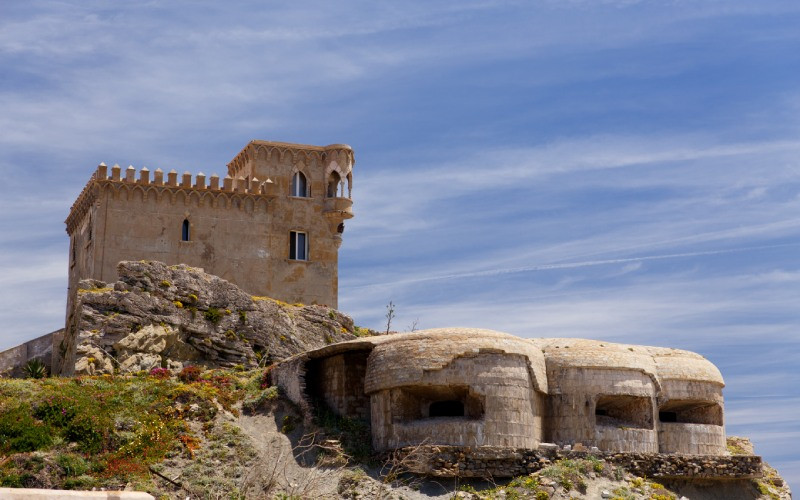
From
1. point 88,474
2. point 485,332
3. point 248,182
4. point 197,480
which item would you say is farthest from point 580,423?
point 248,182

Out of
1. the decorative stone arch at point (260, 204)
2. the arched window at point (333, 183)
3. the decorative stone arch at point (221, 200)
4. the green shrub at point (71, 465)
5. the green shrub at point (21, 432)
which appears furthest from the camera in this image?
the arched window at point (333, 183)

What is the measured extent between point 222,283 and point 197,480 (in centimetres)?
1363

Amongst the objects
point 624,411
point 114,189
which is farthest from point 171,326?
point 624,411

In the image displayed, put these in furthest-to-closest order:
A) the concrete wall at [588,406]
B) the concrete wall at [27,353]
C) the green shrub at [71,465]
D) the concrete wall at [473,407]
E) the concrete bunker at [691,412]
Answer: the concrete wall at [27,353]
the concrete bunker at [691,412]
the concrete wall at [588,406]
the concrete wall at [473,407]
the green shrub at [71,465]

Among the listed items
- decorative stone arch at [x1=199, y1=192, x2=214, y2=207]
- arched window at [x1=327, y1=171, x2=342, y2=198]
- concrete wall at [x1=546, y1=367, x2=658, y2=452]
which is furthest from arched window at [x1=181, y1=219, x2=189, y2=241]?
concrete wall at [x1=546, y1=367, x2=658, y2=452]

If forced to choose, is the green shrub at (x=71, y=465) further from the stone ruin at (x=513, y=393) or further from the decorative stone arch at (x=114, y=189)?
the decorative stone arch at (x=114, y=189)

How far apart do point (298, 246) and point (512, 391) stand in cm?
1875

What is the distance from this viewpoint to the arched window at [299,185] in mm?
53406

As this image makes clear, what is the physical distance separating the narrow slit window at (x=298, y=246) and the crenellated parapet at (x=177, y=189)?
75.7 inches

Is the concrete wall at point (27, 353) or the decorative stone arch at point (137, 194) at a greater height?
the decorative stone arch at point (137, 194)

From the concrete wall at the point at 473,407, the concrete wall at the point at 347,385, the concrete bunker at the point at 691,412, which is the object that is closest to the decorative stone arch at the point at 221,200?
the concrete wall at the point at 347,385

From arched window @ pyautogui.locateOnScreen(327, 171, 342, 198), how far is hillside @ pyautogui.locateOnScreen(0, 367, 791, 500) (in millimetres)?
15781

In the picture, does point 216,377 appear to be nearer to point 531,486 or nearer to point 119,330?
point 119,330

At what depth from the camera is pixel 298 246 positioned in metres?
52.8
